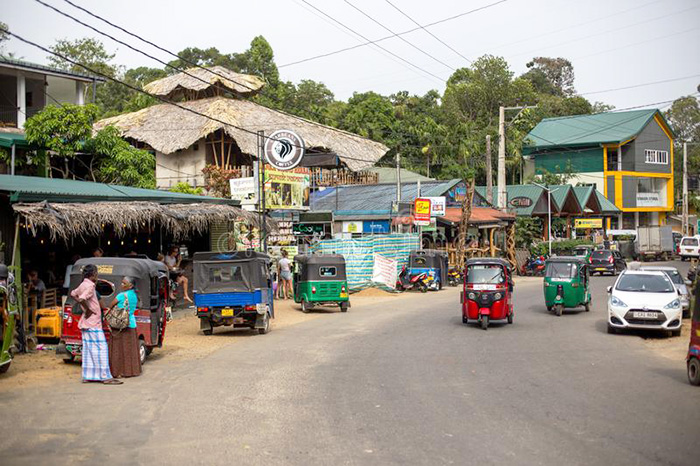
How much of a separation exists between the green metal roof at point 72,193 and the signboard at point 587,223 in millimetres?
44690

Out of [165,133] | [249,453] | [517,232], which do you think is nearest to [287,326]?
[249,453]

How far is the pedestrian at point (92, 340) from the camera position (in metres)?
12.3

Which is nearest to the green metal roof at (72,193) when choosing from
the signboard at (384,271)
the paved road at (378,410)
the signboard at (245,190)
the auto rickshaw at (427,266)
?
the signboard at (245,190)

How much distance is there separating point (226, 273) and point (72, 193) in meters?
4.89

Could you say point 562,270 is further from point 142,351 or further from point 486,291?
point 142,351

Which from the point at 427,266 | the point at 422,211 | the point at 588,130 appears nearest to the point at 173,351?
the point at 427,266

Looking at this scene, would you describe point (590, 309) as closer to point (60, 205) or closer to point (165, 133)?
point (60, 205)

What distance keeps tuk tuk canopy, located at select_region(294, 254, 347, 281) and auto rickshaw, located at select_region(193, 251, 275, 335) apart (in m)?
6.09

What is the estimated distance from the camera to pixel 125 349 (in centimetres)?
1277

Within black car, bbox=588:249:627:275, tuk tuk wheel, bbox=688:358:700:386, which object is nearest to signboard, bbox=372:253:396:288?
black car, bbox=588:249:627:275

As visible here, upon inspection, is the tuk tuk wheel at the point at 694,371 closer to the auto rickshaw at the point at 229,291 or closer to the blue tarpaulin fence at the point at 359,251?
the auto rickshaw at the point at 229,291

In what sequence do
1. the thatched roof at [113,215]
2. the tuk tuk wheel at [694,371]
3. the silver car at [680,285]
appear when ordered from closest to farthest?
1. the tuk tuk wheel at [694,371]
2. the thatched roof at [113,215]
3. the silver car at [680,285]

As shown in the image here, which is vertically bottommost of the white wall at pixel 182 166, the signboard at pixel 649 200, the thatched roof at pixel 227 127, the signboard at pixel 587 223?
the signboard at pixel 587 223

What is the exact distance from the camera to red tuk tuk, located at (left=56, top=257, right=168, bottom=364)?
1412cm
